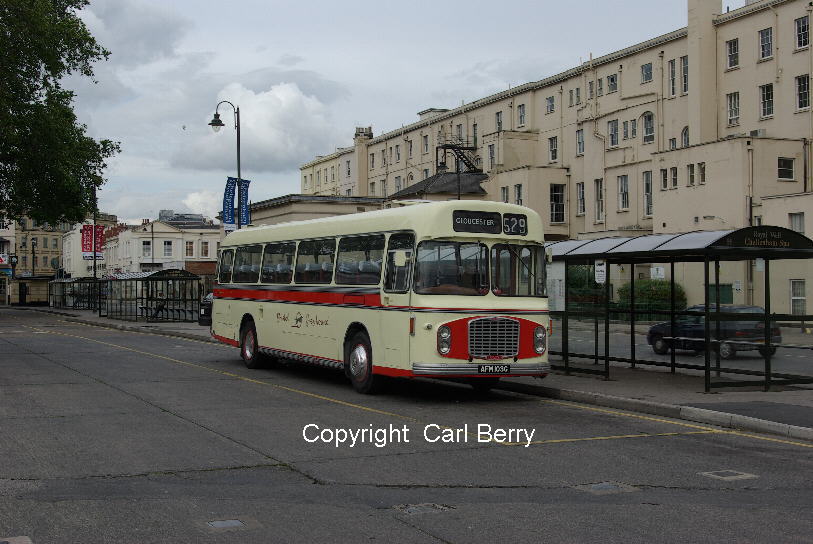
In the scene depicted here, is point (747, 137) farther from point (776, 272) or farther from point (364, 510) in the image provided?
point (364, 510)

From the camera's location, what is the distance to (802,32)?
4619 cm

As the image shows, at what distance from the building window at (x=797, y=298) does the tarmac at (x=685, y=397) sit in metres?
1.37

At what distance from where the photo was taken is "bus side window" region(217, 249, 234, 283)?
75.8 feet

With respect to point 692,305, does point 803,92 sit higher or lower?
higher

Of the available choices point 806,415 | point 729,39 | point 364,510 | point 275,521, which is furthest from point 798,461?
point 729,39

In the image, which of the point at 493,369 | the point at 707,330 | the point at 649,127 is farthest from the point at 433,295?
the point at 649,127

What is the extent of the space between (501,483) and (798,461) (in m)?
3.62

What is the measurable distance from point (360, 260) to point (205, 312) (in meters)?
32.6

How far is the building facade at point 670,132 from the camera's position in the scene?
4559 cm

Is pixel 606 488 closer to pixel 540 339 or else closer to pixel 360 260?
pixel 540 339

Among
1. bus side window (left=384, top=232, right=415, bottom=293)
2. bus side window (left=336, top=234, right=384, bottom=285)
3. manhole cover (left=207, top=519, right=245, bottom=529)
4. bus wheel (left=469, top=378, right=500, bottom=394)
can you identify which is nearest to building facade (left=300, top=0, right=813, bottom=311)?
bus wheel (left=469, top=378, right=500, bottom=394)

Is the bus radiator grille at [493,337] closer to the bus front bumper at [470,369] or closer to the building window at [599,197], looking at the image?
the bus front bumper at [470,369]

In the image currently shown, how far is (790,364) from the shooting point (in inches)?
615

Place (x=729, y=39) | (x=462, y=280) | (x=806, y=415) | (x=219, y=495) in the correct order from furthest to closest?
(x=729, y=39) < (x=462, y=280) < (x=806, y=415) < (x=219, y=495)
